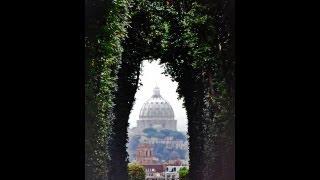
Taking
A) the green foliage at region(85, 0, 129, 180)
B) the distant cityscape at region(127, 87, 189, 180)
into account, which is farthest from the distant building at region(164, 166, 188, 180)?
the green foliage at region(85, 0, 129, 180)

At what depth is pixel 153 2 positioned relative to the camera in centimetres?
1024

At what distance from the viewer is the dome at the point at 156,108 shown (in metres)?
9.21

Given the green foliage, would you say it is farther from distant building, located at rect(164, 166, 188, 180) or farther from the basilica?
distant building, located at rect(164, 166, 188, 180)

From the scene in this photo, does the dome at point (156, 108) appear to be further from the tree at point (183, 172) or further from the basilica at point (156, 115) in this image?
the tree at point (183, 172)

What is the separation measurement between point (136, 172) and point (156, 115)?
7.34ft

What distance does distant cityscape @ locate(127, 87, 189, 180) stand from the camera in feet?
31.1

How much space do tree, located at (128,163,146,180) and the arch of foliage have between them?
322 mm

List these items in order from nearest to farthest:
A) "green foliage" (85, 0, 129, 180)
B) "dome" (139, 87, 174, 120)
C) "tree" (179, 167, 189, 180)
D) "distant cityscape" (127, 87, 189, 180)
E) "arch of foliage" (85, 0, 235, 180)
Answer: "dome" (139, 87, 174, 120), "distant cityscape" (127, 87, 189, 180), "green foliage" (85, 0, 129, 180), "arch of foliage" (85, 0, 235, 180), "tree" (179, 167, 189, 180)

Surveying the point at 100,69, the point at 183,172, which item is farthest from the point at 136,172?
the point at 100,69

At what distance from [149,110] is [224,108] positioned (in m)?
1.83

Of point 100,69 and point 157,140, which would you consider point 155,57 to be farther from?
point 157,140

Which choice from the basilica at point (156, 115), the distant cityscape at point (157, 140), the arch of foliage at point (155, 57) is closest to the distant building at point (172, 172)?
the distant cityscape at point (157, 140)
